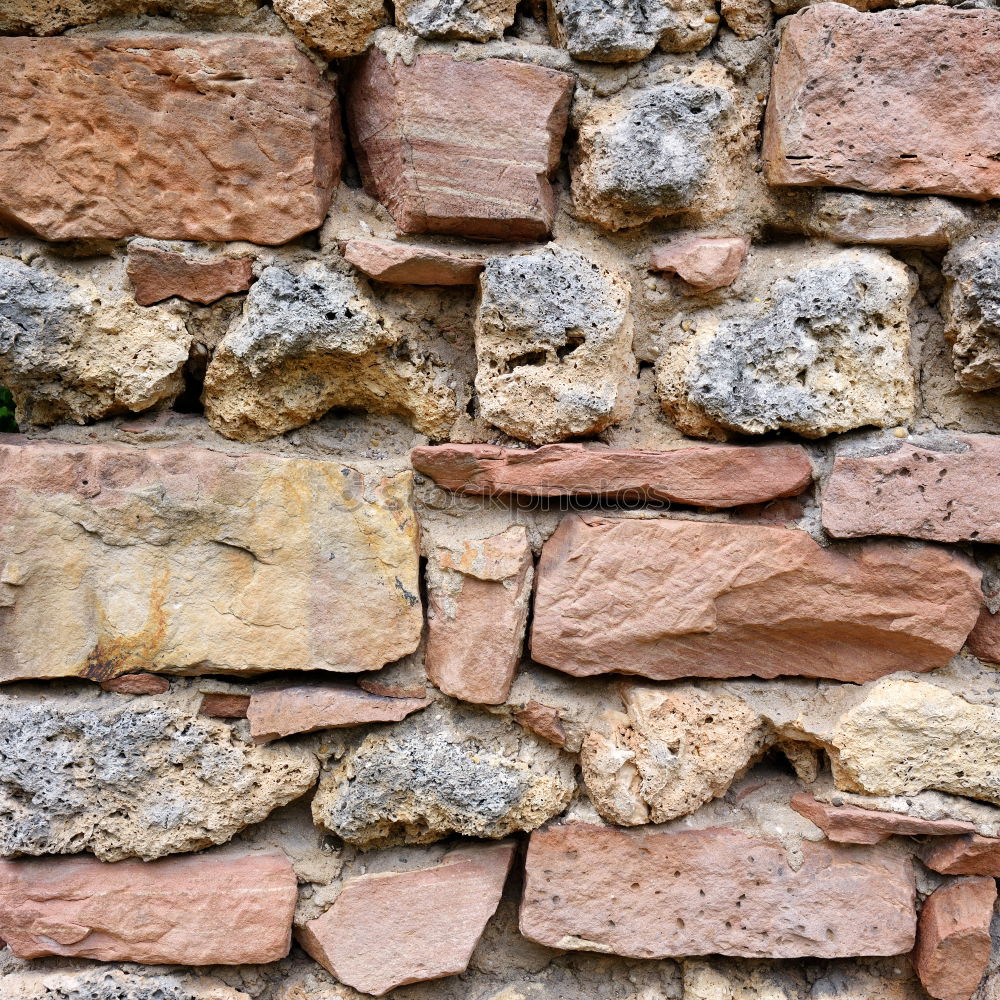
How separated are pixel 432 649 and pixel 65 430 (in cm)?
60

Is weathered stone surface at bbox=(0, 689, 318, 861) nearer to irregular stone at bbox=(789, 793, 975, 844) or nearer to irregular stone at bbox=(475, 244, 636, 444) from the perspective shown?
irregular stone at bbox=(475, 244, 636, 444)

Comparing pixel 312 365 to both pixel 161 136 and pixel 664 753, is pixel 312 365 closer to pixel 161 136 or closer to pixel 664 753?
pixel 161 136

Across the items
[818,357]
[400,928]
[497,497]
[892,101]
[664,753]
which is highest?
[892,101]

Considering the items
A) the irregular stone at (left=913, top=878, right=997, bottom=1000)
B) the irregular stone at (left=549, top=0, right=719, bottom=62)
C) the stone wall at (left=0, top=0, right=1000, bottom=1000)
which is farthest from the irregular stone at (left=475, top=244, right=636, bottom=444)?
the irregular stone at (left=913, top=878, right=997, bottom=1000)

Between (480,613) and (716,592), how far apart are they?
330mm

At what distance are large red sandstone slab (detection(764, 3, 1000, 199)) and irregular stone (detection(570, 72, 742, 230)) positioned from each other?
0.09 metres

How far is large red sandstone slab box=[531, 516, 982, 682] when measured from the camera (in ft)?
3.87

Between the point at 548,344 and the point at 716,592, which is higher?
the point at 548,344

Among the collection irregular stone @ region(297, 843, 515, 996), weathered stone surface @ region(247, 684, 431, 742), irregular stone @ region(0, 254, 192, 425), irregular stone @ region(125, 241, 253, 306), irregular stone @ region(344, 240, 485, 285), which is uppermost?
irregular stone @ region(344, 240, 485, 285)

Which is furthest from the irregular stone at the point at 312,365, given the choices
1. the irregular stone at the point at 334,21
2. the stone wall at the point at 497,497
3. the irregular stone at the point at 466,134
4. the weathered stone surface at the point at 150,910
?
the weathered stone surface at the point at 150,910

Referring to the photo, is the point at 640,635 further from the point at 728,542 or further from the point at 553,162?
the point at 553,162

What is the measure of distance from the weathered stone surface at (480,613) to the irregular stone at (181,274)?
469 mm

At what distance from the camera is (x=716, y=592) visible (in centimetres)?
118

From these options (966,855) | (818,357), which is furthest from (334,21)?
(966,855)
